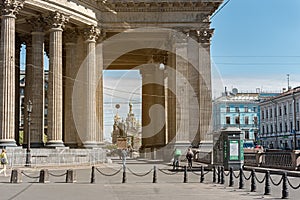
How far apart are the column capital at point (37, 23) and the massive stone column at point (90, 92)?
165 inches

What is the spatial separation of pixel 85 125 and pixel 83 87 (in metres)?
3.25

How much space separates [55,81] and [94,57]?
18.5ft

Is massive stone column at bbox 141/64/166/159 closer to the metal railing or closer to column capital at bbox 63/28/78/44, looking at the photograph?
the metal railing

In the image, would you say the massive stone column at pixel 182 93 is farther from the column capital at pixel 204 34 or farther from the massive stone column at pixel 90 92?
the massive stone column at pixel 90 92

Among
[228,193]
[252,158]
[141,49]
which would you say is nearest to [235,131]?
[252,158]

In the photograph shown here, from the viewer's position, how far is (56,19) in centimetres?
3878

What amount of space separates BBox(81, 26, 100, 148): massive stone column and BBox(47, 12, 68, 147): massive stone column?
3.70 meters

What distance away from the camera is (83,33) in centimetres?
4347

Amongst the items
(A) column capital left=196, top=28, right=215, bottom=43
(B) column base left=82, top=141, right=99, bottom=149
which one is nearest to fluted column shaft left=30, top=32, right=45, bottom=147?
(B) column base left=82, top=141, right=99, bottom=149

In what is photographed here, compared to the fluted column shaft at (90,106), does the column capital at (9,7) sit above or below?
above

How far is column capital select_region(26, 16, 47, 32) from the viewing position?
40009 mm

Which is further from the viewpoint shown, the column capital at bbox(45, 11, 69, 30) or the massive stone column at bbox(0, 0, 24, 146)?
the column capital at bbox(45, 11, 69, 30)

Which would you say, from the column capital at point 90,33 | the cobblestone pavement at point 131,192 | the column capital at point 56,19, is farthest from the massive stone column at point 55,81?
the cobblestone pavement at point 131,192

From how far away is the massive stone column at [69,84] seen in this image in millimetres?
44125
